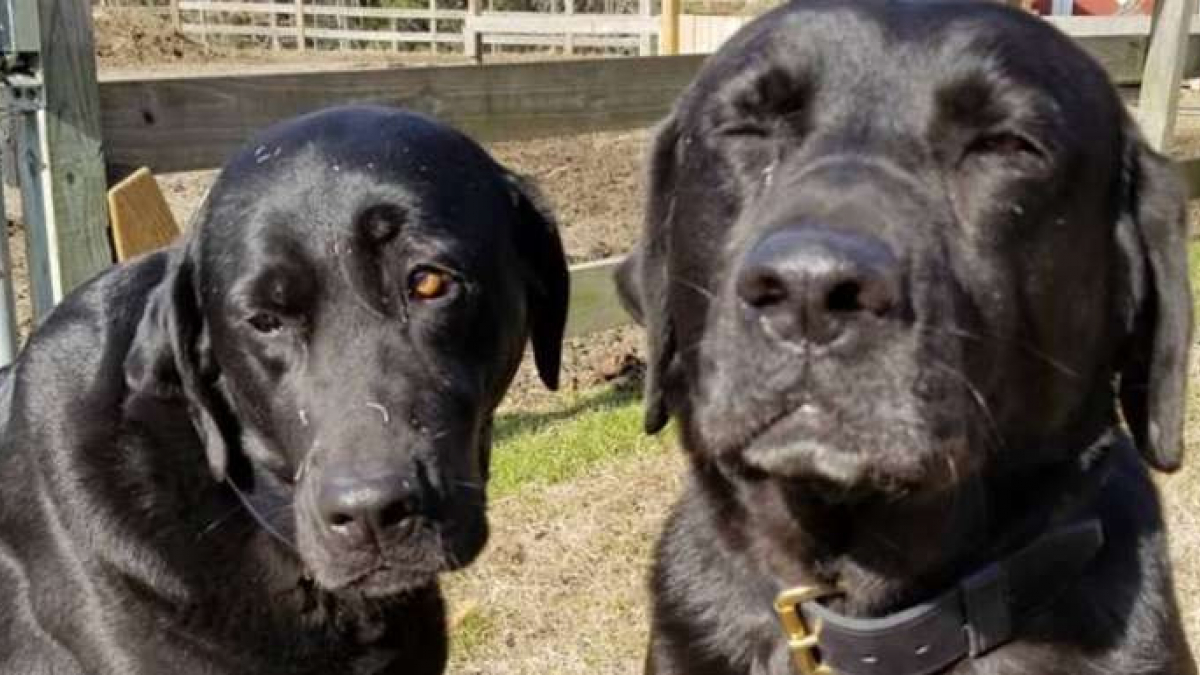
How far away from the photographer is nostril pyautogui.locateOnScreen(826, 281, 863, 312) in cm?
198

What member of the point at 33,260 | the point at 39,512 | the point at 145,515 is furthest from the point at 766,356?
the point at 33,260

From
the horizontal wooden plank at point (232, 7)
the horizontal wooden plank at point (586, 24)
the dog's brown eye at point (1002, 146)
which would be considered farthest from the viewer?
the horizontal wooden plank at point (232, 7)

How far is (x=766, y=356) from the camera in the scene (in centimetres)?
211

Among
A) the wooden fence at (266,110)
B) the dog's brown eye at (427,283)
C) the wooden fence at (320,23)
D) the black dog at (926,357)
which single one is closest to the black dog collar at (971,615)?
the black dog at (926,357)

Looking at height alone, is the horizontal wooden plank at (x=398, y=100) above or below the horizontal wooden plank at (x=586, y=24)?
above

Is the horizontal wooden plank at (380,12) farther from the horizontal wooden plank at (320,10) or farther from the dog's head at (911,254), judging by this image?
the dog's head at (911,254)

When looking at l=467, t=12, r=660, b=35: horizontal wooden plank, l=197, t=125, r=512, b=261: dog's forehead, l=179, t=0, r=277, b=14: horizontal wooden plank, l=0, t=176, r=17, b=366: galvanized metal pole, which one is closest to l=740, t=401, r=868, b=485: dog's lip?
l=197, t=125, r=512, b=261: dog's forehead

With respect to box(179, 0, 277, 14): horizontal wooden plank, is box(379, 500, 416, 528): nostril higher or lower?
higher

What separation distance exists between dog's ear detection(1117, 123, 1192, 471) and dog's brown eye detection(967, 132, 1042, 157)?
30 centimetres

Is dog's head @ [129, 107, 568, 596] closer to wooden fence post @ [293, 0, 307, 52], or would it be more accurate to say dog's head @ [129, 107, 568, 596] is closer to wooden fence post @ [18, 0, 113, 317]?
wooden fence post @ [18, 0, 113, 317]

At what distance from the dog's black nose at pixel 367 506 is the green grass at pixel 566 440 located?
240 cm

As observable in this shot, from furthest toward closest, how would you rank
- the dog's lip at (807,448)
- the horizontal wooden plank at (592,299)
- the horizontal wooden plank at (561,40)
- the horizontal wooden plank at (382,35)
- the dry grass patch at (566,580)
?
the horizontal wooden plank at (382,35), the horizontal wooden plank at (561,40), the horizontal wooden plank at (592,299), the dry grass patch at (566,580), the dog's lip at (807,448)

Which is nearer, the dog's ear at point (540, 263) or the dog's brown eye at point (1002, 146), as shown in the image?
the dog's brown eye at point (1002, 146)

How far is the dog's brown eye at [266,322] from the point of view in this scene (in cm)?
281
